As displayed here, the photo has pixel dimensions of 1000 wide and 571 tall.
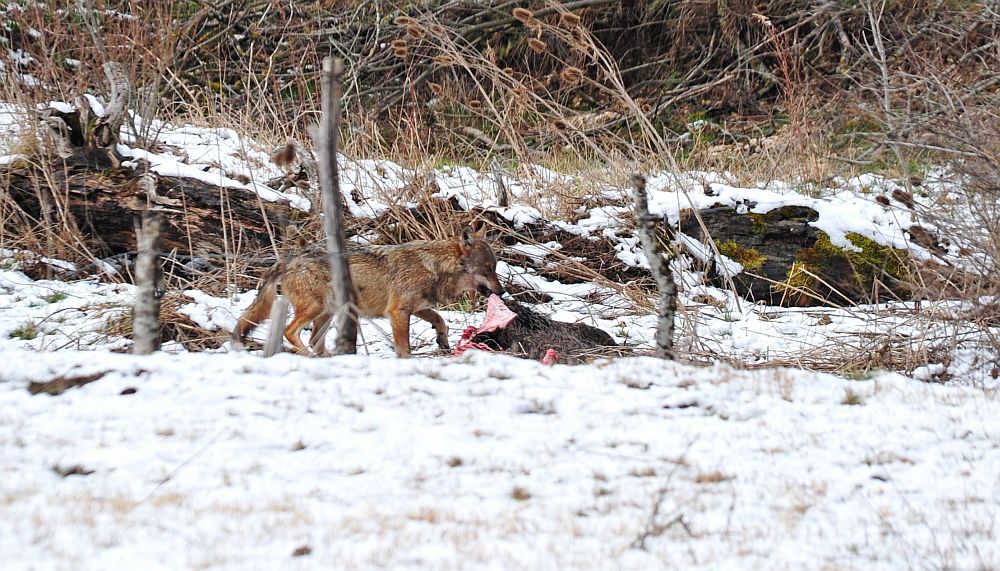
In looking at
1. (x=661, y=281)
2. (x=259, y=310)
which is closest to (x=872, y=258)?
(x=661, y=281)

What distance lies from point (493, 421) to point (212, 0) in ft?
43.9

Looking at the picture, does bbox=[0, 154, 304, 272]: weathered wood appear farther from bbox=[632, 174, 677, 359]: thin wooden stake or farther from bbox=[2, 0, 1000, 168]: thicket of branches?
bbox=[632, 174, 677, 359]: thin wooden stake

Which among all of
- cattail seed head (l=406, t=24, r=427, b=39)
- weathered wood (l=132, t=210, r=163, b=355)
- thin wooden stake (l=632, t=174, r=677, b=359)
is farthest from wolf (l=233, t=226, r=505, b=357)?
thin wooden stake (l=632, t=174, r=677, b=359)

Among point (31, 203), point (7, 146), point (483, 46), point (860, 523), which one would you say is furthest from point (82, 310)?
point (483, 46)

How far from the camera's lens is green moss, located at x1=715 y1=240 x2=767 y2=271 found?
971 centimetres

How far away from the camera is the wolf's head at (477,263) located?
26.2 ft

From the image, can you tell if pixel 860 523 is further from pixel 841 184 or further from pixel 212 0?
pixel 212 0

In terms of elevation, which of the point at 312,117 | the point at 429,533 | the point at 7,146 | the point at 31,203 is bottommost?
the point at 429,533

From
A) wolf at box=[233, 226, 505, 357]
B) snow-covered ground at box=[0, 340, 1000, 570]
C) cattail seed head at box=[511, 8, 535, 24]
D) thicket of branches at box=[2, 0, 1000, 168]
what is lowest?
snow-covered ground at box=[0, 340, 1000, 570]

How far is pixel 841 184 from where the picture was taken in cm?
1118

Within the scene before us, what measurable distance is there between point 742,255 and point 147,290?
6.19m

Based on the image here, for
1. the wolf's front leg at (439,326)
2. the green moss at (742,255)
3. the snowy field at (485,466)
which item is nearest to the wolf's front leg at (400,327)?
the wolf's front leg at (439,326)

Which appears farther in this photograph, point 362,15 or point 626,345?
point 362,15

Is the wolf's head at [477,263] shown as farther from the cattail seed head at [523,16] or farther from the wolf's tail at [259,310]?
the cattail seed head at [523,16]
